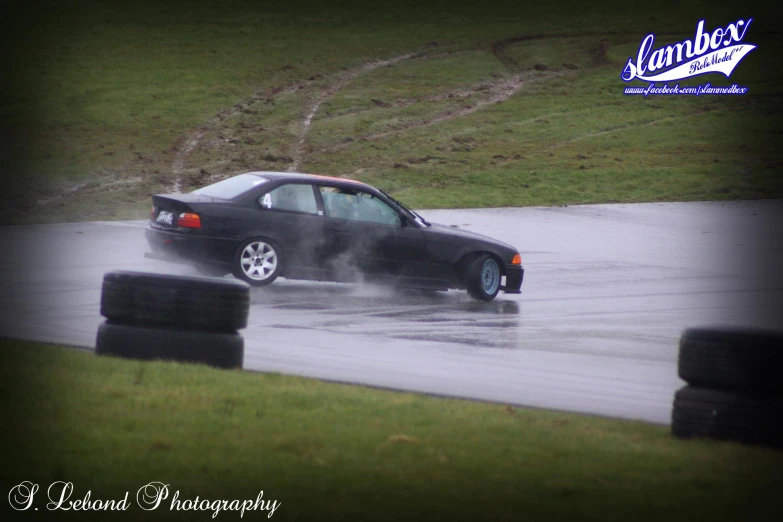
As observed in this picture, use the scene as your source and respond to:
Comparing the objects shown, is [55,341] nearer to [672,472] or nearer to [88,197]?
[672,472]

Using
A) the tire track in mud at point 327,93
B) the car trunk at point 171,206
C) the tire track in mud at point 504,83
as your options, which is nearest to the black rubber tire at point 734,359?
the car trunk at point 171,206

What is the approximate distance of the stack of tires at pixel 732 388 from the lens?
698 cm

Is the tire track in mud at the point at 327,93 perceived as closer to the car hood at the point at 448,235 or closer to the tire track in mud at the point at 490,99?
the tire track in mud at the point at 490,99

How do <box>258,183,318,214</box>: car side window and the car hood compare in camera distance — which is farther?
the car hood

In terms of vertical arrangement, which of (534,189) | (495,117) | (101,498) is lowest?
(101,498)

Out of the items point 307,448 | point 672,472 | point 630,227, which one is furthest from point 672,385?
point 630,227

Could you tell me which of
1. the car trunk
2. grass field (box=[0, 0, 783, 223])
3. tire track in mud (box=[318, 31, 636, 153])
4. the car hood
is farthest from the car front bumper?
tire track in mud (box=[318, 31, 636, 153])

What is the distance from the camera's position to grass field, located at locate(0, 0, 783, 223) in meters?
27.8

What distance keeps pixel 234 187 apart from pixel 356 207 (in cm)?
156

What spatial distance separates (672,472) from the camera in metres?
6.32

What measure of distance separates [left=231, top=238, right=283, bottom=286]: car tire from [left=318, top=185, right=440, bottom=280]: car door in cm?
63

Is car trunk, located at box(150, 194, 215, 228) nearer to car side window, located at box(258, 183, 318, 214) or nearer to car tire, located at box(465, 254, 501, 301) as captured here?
car side window, located at box(258, 183, 318, 214)

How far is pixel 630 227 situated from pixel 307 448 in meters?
18.5

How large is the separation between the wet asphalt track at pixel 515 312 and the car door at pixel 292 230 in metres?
0.38
